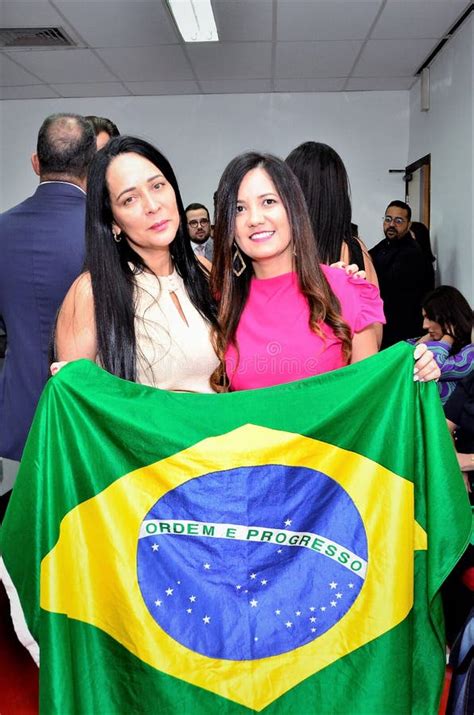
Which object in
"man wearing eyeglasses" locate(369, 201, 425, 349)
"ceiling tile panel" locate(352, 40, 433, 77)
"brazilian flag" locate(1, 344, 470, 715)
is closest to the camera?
"brazilian flag" locate(1, 344, 470, 715)

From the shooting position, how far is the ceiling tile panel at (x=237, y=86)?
6953mm

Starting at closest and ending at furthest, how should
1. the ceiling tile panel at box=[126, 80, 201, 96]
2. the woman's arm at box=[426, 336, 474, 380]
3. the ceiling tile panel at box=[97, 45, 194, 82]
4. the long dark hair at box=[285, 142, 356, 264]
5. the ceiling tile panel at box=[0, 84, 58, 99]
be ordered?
1. the long dark hair at box=[285, 142, 356, 264]
2. the woman's arm at box=[426, 336, 474, 380]
3. the ceiling tile panel at box=[97, 45, 194, 82]
4. the ceiling tile panel at box=[126, 80, 201, 96]
5. the ceiling tile panel at box=[0, 84, 58, 99]

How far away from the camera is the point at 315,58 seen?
6086 mm

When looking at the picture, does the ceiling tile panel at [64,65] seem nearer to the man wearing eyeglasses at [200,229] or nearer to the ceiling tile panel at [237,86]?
the ceiling tile panel at [237,86]

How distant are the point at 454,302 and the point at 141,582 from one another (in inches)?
112

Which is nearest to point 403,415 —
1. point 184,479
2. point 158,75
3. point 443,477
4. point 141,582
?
point 443,477

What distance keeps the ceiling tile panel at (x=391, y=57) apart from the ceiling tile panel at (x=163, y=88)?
65.3 inches

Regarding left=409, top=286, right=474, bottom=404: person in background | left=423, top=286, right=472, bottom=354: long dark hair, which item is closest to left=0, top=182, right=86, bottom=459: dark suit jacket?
left=409, top=286, right=474, bottom=404: person in background

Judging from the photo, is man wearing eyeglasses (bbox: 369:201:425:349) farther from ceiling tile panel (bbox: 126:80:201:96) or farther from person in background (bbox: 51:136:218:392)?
person in background (bbox: 51:136:218:392)

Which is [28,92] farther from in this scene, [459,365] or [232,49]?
[459,365]

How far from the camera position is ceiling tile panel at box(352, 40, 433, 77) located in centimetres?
565

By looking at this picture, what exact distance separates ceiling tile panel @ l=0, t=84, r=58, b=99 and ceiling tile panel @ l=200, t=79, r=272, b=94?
5.29 ft

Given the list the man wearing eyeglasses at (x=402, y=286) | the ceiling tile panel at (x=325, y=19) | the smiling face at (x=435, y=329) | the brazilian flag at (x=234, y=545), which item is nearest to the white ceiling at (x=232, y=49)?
the ceiling tile panel at (x=325, y=19)

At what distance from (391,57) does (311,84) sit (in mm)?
1223
